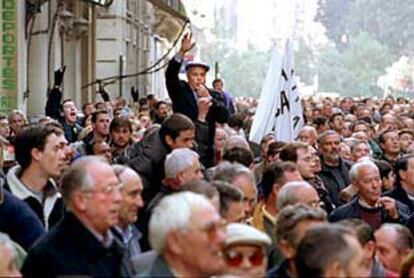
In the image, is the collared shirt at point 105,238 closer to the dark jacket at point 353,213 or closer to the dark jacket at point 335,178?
the dark jacket at point 353,213

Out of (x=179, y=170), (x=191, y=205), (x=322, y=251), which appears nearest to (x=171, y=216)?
(x=191, y=205)

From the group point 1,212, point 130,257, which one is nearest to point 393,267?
point 130,257

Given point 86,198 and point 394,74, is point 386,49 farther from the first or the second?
point 86,198

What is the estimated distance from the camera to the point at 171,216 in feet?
21.2

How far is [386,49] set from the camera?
92.6 meters

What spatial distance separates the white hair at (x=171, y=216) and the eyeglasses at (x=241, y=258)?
0.38m

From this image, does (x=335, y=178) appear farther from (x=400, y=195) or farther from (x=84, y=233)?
(x=84, y=233)

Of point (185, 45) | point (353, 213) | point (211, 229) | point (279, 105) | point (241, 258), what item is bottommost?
point (353, 213)

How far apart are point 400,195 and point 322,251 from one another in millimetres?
6096

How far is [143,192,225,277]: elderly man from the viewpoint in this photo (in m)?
6.39

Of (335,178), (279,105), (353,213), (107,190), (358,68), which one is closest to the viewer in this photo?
(107,190)

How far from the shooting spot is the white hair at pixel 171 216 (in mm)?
6449

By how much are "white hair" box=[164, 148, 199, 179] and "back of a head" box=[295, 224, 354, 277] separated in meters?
2.87

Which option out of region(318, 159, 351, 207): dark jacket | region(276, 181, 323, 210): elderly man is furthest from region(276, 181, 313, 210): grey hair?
region(318, 159, 351, 207): dark jacket
